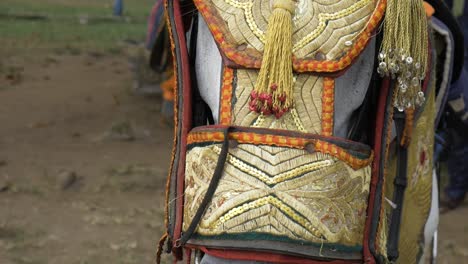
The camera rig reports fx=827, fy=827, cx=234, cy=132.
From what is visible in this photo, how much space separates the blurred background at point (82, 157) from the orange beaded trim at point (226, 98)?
10.6 feet

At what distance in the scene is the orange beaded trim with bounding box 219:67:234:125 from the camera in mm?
2152

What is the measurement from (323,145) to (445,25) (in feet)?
4.85

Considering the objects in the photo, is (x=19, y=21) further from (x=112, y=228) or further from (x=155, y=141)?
(x=112, y=228)

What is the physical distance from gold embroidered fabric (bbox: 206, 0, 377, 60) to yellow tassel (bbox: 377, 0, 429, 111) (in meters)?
0.07

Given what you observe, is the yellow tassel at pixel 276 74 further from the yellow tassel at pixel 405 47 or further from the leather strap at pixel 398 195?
the leather strap at pixel 398 195

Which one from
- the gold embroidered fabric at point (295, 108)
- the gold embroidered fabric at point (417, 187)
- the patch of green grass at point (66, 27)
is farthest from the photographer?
the patch of green grass at point (66, 27)

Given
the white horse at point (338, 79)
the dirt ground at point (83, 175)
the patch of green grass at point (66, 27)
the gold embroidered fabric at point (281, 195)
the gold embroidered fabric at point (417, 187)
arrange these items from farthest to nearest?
the patch of green grass at point (66, 27) < the dirt ground at point (83, 175) < the gold embroidered fabric at point (417, 187) < the white horse at point (338, 79) < the gold embroidered fabric at point (281, 195)

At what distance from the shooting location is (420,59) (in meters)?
2.32

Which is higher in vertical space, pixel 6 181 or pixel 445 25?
pixel 445 25

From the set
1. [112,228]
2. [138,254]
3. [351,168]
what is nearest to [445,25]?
[351,168]

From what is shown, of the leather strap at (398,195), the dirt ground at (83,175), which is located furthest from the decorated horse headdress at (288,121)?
the dirt ground at (83,175)

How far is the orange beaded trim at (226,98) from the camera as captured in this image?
2152mm

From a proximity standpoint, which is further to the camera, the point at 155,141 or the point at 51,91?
the point at 51,91

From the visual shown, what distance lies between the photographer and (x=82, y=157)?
7.70 metres
